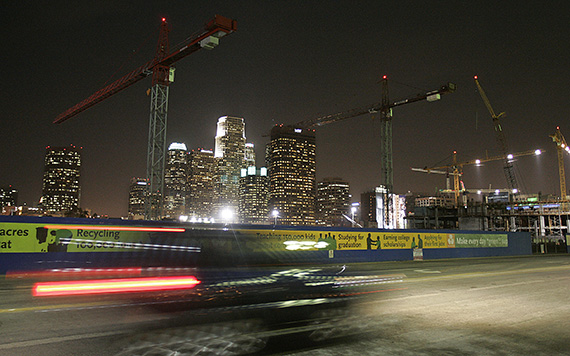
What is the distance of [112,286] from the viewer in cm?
1236

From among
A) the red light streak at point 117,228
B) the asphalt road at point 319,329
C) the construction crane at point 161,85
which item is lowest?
the asphalt road at point 319,329

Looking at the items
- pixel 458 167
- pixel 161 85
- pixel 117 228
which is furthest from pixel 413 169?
pixel 117 228

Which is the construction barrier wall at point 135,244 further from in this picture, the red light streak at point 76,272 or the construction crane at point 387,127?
the construction crane at point 387,127

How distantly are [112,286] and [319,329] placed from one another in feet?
26.3

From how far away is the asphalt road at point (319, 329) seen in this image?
6.14 meters

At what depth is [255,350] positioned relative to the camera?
6020 mm

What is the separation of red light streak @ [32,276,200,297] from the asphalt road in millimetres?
968

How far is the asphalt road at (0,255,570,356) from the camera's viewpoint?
242 inches

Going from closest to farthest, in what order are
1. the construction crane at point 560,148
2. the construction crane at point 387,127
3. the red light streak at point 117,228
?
the red light streak at point 117,228 → the construction crane at point 387,127 → the construction crane at point 560,148

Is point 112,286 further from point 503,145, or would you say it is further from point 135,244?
point 503,145

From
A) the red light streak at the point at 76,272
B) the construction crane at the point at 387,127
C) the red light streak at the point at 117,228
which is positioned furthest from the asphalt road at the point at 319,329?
the construction crane at the point at 387,127

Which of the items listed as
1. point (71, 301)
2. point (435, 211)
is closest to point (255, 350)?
point (71, 301)

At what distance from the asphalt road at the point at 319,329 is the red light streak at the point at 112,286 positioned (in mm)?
968

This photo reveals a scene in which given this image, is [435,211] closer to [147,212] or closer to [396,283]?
[147,212]
